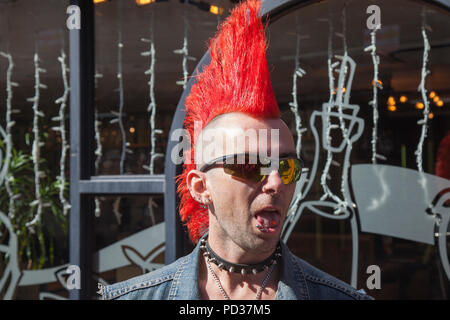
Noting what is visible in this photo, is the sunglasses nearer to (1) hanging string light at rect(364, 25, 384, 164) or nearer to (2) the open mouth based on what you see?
(2) the open mouth

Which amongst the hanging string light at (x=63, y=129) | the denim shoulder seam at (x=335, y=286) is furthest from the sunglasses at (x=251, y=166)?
the hanging string light at (x=63, y=129)

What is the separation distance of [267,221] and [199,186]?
0.30 m

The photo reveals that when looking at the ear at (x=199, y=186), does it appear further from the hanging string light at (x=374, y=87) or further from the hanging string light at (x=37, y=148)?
the hanging string light at (x=37, y=148)

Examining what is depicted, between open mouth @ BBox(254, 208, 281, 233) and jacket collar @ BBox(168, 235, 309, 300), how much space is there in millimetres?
Result: 173

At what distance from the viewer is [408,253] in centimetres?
321

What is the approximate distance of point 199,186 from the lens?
1976mm

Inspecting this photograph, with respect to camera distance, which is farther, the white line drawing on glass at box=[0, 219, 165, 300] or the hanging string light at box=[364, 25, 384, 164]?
the white line drawing on glass at box=[0, 219, 165, 300]

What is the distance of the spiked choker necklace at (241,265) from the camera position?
1.91m

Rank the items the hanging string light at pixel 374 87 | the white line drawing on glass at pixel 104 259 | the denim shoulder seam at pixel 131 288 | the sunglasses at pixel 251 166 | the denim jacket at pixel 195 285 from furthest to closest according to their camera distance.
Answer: the white line drawing on glass at pixel 104 259, the hanging string light at pixel 374 87, the denim shoulder seam at pixel 131 288, the denim jacket at pixel 195 285, the sunglasses at pixel 251 166

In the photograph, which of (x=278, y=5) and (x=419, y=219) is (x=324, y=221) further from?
(x=278, y=5)

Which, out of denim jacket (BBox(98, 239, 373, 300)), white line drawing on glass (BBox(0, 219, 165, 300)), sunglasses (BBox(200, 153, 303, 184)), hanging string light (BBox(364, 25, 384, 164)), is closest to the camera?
sunglasses (BBox(200, 153, 303, 184))

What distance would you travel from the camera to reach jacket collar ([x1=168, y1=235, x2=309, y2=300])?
193 cm

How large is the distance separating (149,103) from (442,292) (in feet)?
7.22

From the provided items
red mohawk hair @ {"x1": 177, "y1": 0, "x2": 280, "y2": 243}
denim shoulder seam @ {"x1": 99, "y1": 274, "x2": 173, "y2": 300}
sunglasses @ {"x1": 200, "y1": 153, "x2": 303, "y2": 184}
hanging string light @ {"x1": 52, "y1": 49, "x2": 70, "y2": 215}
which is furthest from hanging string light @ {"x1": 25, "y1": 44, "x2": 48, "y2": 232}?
sunglasses @ {"x1": 200, "y1": 153, "x2": 303, "y2": 184}
